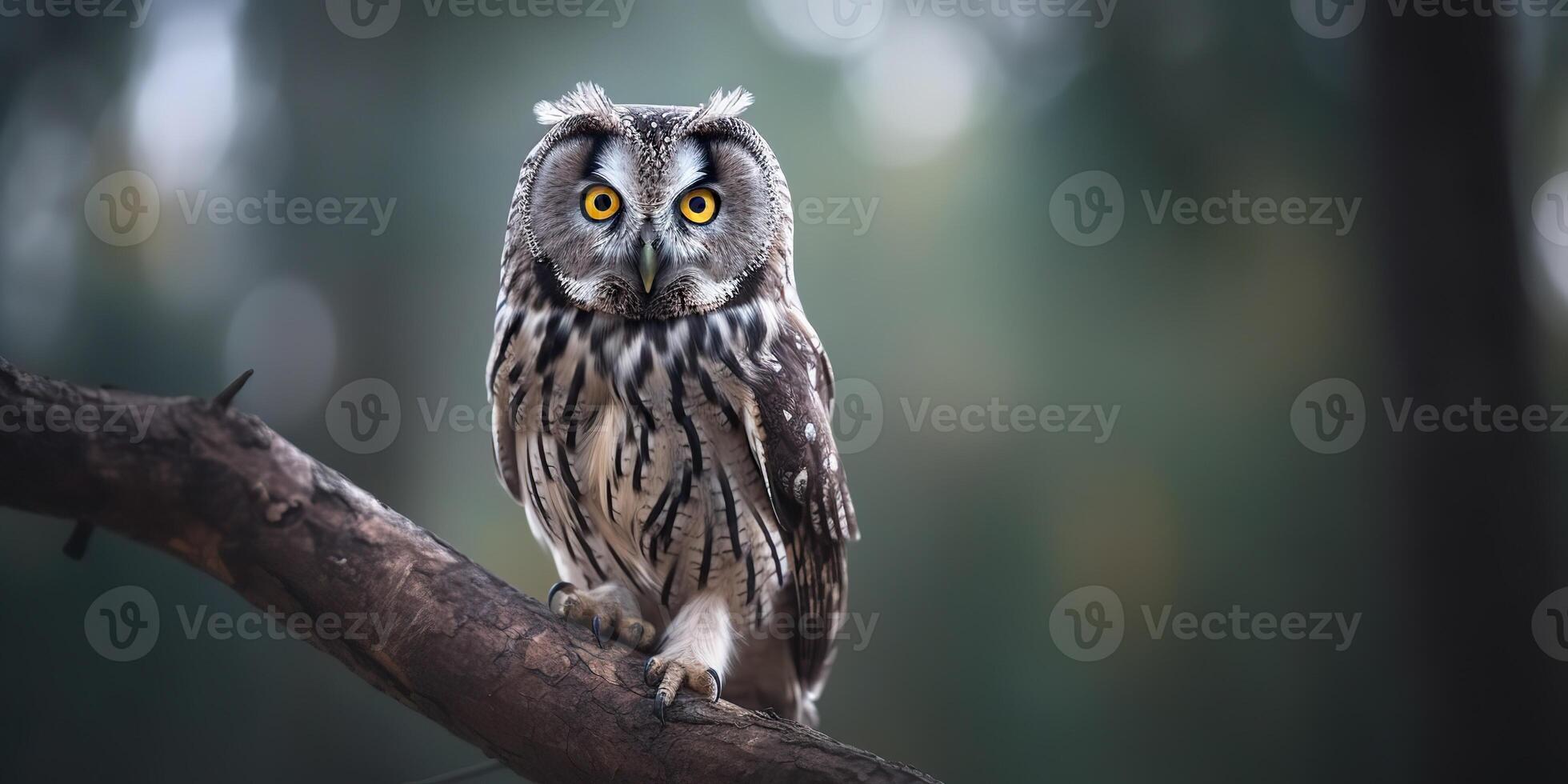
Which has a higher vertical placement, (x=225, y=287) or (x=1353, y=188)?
(x=1353, y=188)

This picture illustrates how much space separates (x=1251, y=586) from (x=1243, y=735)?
0.32 metres

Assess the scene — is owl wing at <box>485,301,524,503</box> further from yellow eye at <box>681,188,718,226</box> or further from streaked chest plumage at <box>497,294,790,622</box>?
yellow eye at <box>681,188,718,226</box>

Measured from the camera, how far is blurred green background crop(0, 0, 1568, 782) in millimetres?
1681

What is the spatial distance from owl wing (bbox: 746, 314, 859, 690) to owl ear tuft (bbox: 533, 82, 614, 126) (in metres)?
0.45

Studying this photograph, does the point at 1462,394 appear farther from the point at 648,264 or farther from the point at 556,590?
the point at 556,590

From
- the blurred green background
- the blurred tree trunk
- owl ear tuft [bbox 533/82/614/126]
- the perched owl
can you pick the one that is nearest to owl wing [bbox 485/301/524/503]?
the perched owl

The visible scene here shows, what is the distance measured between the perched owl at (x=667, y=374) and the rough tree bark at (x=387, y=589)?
0.42 feet

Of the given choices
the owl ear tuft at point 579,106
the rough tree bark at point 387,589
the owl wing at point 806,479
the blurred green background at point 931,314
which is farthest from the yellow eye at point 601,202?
the blurred green background at point 931,314

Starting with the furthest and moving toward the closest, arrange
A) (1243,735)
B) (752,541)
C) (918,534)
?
(918,534)
(1243,735)
(752,541)

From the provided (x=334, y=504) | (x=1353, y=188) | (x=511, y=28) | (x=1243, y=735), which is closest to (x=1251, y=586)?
(x=1243, y=735)

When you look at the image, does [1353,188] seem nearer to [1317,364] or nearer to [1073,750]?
[1317,364]

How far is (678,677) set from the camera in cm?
113

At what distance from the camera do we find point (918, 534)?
2.08 meters

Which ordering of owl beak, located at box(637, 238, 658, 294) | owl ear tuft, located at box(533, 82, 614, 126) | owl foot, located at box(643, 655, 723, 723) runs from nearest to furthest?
owl foot, located at box(643, 655, 723, 723) → owl beak, located at box(637, 238, 658, 294) → owl ear tuft, located at box(533, 82, 614, 126)
